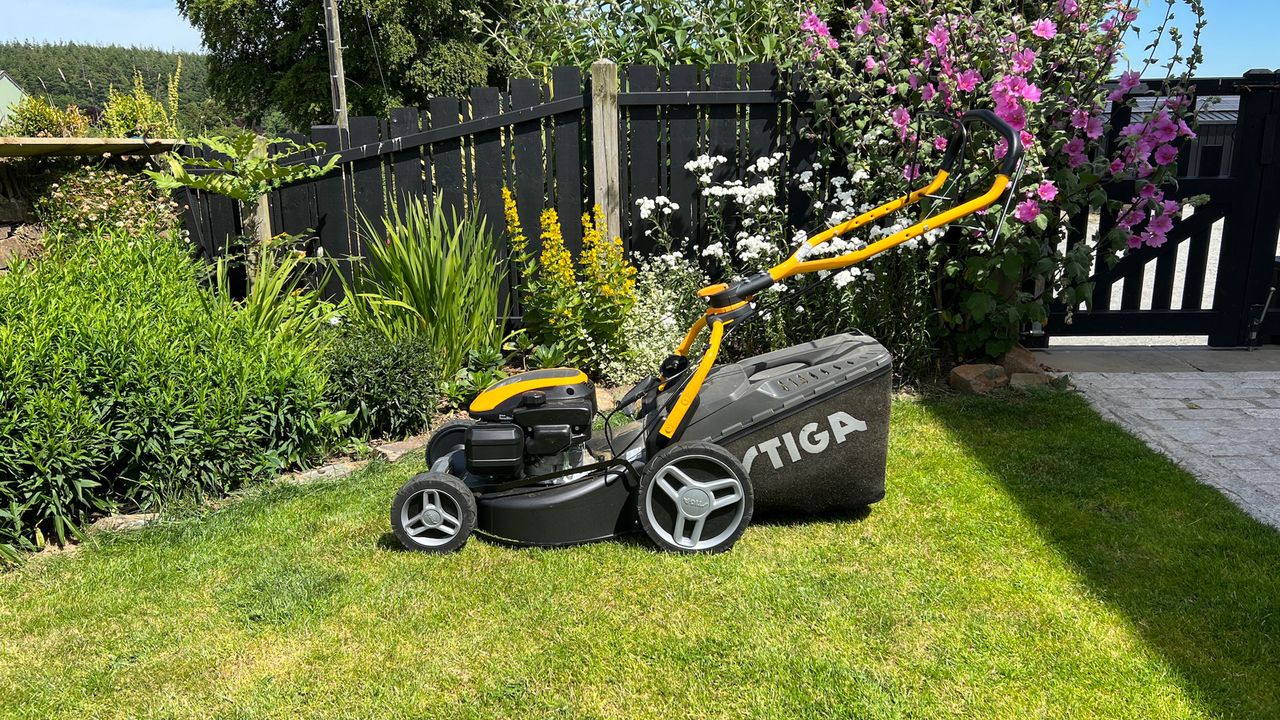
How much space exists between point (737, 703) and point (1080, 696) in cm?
93

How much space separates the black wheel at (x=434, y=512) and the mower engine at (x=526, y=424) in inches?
4.4

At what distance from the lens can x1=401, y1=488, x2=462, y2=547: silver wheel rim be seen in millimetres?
3406

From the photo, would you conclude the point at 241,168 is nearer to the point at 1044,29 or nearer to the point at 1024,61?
the point at 1024,61

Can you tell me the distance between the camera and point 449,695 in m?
2.63

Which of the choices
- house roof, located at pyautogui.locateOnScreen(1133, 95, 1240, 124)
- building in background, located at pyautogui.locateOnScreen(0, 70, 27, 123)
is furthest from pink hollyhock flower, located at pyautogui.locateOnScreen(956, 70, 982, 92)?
building in background, located at pyautogui.locateOnScreen(0, 70, 27, 123)

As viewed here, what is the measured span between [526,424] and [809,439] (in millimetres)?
1021

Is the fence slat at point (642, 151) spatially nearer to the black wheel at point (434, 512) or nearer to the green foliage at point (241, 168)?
the green foliage at point (241, 168)

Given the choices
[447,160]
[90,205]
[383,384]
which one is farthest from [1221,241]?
[90,205]

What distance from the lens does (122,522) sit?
3770 mm

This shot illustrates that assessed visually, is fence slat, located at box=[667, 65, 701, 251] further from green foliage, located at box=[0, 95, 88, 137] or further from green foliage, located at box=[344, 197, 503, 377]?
green foliage, located at box=[0, 95, 88, 137]

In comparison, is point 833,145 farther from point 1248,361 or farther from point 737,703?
point 737,703

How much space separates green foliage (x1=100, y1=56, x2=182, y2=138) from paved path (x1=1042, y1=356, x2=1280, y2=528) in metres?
5.89

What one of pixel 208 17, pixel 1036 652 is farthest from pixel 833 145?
pixel 208 17

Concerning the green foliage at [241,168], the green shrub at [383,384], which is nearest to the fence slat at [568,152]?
the green foliage at [241,168]
